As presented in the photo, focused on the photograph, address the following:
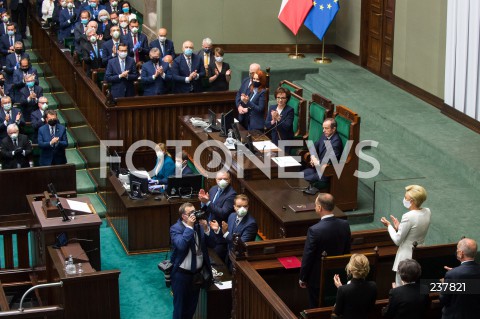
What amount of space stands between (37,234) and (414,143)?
489 cm

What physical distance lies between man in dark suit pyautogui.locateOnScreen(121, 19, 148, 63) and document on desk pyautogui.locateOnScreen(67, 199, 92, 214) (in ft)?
17.5

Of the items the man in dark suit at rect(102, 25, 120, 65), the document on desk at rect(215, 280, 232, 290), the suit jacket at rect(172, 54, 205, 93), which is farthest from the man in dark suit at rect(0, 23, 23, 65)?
the document on desk at rect(215, 280, 232, 290)

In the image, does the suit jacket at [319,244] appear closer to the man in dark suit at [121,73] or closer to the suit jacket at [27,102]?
the man in dark suit at [121,73]

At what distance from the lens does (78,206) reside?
975cm

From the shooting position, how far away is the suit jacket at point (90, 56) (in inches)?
571

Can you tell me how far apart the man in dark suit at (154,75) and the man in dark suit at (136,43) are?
1404 mm

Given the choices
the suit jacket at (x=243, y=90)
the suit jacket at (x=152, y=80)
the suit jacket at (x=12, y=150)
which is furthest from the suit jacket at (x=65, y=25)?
the suit jacket at (x=243, y=90)

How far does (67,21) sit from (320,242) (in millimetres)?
9762

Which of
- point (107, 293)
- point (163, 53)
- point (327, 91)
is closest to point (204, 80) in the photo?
point (163, 53)

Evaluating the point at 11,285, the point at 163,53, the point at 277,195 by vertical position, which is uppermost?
the point at 163,53

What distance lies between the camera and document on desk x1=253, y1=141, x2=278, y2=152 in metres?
11.1

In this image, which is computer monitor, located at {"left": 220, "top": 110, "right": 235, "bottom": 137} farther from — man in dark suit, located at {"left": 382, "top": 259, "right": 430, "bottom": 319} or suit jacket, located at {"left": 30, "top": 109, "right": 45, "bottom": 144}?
man in dark suit, located at {"left": 382, "top": 259, "right": 430, "bottom": 319}

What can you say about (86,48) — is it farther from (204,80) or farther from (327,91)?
(327,91)

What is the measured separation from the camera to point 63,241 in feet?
31.0
